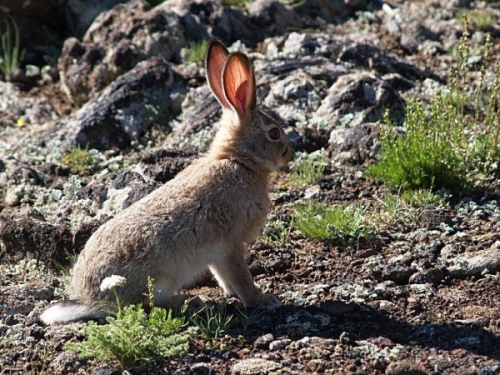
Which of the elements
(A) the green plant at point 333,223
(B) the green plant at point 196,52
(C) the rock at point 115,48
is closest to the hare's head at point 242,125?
(A) the green plant at point 333,223

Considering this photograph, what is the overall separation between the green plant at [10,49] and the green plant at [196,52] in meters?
2.49

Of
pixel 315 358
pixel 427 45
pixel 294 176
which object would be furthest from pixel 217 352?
pixel 427 45

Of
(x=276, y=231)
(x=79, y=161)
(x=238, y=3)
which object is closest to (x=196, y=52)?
(x=238, y=3)

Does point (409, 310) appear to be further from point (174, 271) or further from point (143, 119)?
point (143, 119)

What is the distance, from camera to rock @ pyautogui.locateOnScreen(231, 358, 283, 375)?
5352mm

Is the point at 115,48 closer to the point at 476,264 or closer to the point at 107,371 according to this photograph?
the point at 476,264

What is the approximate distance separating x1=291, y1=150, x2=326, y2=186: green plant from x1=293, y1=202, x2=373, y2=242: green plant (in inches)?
27.7

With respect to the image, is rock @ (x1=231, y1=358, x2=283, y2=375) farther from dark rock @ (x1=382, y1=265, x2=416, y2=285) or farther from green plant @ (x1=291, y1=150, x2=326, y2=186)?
green plant @ (x1=291, y1=150, x2=326, y2=186)

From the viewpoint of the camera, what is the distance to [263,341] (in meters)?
5.75

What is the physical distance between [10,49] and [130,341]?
7.92 m

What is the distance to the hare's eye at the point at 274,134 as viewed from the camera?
6.93 meters

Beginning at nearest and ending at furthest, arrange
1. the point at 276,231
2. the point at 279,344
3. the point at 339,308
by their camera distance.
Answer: the point at 279,344
the point at 339,308
the point at 276,231

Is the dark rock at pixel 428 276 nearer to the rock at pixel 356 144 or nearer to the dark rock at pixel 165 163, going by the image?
the rock at pixel 356 144

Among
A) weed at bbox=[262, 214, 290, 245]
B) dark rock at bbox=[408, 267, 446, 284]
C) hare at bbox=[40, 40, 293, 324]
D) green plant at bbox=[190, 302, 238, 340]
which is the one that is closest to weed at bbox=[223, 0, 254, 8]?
weed at bbox=[262, 214, 290, 245]
